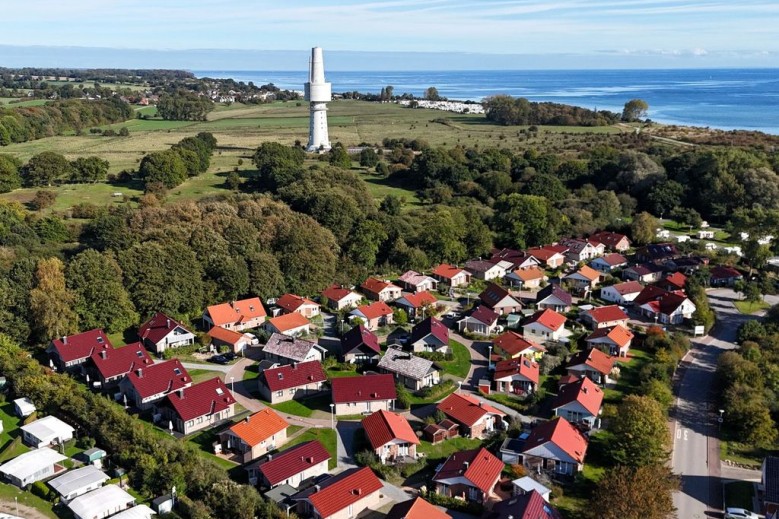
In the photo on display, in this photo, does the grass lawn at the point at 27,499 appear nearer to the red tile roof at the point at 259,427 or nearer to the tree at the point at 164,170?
the red tile roof at the point at 259,427

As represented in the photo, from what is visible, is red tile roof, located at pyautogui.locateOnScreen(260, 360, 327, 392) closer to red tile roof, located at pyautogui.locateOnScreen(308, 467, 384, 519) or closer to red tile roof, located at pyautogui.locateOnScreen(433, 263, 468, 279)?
red tile roof, located at pyautogui.locateOnScreen(308, 467, 384, 519)

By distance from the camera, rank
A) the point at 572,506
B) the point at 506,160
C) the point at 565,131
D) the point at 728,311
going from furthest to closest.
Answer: the point at 565,131 < the point at 506,160 < the point at 728,311 < the point at 572,506

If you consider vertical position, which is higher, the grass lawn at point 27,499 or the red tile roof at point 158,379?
the red tile roof at point 158,379

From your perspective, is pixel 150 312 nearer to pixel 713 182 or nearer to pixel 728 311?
pixel 728 311

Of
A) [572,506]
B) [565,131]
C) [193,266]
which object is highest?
[565,131]

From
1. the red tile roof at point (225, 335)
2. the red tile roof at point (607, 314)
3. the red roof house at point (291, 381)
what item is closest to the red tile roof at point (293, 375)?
the red roof house at point (291, 381)

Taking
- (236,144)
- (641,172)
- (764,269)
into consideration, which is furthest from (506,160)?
(236,144)

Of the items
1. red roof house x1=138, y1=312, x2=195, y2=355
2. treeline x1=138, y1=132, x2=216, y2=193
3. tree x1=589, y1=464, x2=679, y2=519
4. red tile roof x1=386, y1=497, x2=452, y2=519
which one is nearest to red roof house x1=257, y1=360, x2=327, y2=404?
red roof house x1=138, y1=312, x2=195, y2=355
